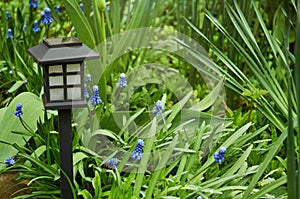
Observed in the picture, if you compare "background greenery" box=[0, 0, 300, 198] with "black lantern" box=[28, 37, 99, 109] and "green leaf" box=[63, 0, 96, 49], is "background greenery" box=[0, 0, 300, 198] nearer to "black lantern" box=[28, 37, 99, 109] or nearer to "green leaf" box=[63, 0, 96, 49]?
"green leaf" box=[63, 0, 96, 49]

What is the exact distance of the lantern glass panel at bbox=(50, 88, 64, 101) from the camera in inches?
70.9

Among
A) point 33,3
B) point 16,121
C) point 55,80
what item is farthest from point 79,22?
point 33,3

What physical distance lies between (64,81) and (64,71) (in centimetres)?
3

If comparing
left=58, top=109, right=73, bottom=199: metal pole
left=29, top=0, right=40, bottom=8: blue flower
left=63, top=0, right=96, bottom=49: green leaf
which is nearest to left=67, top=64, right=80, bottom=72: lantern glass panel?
left=58, top=109, right=73, bottom=199: metal pole

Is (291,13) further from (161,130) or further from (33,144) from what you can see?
(33,144)

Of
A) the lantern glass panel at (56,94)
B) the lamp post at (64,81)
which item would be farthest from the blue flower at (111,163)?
the lantern glass panel at (56,94)

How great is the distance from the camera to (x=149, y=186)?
1830 mm

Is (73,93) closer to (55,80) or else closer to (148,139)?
(55,80)

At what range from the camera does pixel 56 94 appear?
1.80 m

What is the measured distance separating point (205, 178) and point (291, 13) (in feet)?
3.77

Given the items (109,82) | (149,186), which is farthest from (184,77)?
(149,186)

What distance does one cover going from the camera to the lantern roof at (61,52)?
1.74 m

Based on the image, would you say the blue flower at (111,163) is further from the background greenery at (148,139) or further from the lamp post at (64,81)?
the lamp post at (64,81)

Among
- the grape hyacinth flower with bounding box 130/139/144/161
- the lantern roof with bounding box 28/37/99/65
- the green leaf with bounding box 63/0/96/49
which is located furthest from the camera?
the green leaf with bounding box 63/0/96/49
